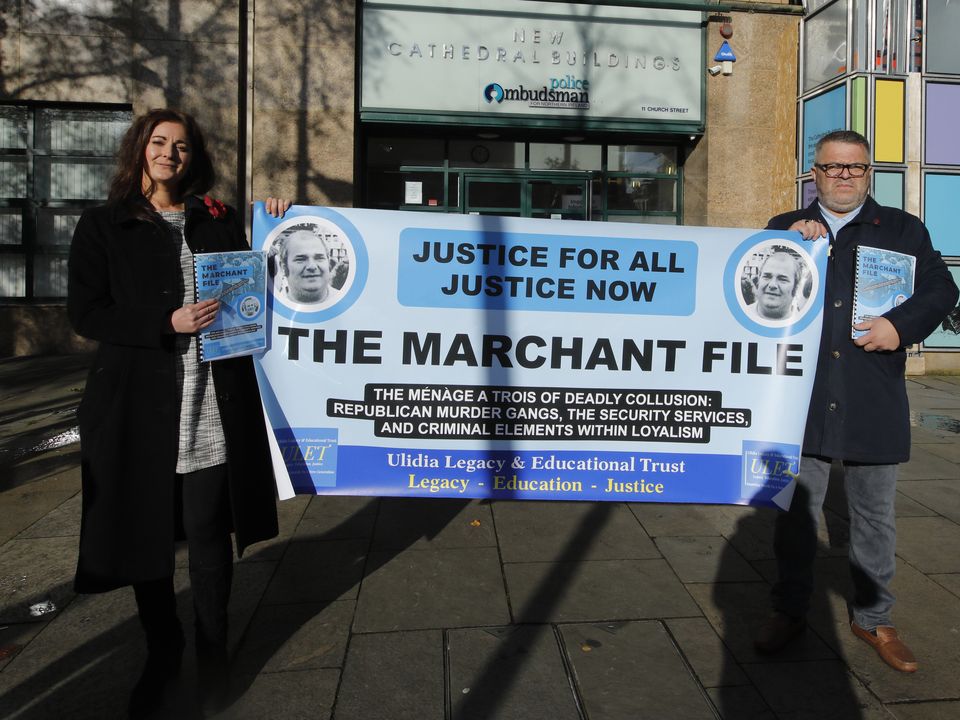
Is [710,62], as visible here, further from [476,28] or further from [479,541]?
[479,541]

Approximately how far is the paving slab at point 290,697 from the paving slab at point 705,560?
72.6 inches

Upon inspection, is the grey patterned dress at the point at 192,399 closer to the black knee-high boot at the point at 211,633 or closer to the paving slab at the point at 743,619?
the black knee-high boot at the point at 211,633

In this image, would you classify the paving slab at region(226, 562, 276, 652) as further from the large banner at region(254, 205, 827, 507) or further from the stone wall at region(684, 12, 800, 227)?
the stone wall at region(684, 12, 800, 227)

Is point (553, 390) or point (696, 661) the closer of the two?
point (696, 661)

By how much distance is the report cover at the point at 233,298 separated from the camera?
2.64 m

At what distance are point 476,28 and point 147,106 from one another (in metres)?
4.60

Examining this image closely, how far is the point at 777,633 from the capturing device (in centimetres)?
299

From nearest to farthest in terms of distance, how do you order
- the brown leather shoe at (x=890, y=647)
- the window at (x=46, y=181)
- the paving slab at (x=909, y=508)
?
the brown leather shoe at (x=890, y=647) < the paving slab at (x=909, y=508) < the window at (x=46, y=181)

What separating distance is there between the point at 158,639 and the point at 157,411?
0.86 metres

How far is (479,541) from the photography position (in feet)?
13.8

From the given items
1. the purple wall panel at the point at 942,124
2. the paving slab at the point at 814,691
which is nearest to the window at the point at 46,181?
the paving slab at the point at 814,691

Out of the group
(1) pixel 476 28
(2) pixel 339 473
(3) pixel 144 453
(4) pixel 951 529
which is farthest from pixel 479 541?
(1) pixel 476 28

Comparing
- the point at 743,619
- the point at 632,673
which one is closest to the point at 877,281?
the point at 743,619

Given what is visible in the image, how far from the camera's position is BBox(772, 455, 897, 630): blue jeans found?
2988 millimetres
